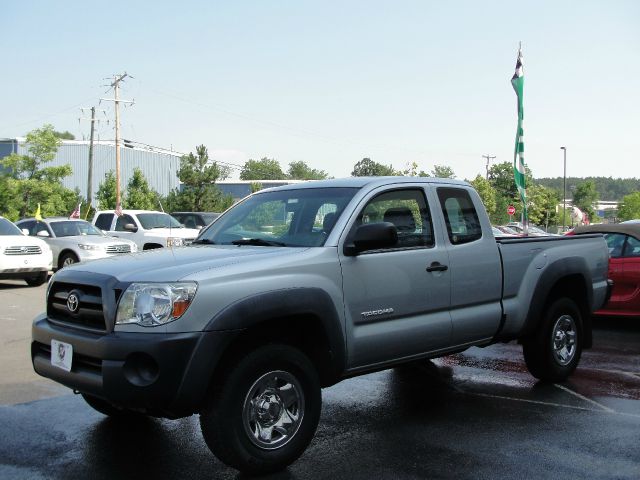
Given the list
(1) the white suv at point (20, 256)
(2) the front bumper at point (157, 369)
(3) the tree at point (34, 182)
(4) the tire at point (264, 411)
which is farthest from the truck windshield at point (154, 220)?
(3) the tree at point (34, 182)

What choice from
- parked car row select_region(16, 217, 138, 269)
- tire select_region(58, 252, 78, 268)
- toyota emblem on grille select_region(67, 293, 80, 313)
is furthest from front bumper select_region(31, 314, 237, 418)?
tire select_region(58, 252, 78, 268)

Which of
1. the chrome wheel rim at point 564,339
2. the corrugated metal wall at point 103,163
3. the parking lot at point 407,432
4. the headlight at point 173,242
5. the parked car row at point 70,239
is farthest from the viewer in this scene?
the corrugated metal wall at point 103,163

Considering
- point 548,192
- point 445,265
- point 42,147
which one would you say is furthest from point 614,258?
point 548,192

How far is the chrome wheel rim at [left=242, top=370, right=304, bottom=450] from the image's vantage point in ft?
13.5

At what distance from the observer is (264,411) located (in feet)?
13.8

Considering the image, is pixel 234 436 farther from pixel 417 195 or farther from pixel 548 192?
pixel 548 192

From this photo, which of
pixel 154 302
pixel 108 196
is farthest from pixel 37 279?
pixel 108 196

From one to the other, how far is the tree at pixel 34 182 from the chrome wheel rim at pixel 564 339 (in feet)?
137

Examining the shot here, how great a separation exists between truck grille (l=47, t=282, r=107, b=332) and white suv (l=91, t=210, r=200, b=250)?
1450 cm

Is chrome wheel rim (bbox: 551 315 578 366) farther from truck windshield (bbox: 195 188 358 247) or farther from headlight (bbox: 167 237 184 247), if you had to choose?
headlight (bbox: 167 237 184 247)

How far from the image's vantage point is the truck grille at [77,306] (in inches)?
165

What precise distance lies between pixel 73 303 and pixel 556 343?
4.46m

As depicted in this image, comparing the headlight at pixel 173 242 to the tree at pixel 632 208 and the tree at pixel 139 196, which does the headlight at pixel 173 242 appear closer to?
the tree at pixel 139 196

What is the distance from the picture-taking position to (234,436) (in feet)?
13.1
